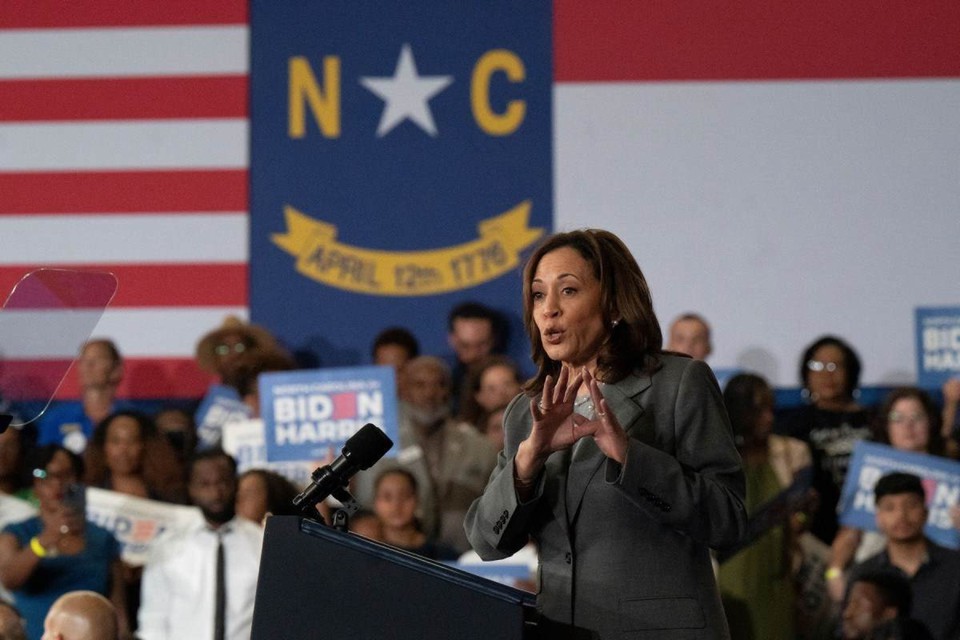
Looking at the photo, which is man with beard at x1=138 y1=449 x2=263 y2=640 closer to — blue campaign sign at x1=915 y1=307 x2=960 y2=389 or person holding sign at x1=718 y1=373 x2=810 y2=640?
person holding sign at x1=718 y1=373 x2=810 y2=640

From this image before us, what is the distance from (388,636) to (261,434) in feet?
13.7

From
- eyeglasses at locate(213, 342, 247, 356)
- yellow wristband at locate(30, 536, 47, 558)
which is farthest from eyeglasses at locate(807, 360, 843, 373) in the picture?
yellow wristband at locate(30, 536, 47, 558)

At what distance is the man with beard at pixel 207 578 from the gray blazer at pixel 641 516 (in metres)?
2.87

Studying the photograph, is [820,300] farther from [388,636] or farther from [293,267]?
[388,636]

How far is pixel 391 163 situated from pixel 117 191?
1.48m

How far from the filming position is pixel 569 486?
234 cm

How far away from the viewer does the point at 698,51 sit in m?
7.91

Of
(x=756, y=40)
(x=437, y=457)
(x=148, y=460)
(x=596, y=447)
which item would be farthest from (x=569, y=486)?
(x=756, y=40)

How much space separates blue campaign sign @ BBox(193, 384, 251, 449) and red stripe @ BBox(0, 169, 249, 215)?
62.4 inches

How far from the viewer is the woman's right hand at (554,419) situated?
2168 mm

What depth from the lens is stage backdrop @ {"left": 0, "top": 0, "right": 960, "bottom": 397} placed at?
782cm

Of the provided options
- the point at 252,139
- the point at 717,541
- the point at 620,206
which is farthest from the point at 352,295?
the point at 717,541

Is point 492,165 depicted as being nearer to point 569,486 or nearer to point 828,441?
point 828,441

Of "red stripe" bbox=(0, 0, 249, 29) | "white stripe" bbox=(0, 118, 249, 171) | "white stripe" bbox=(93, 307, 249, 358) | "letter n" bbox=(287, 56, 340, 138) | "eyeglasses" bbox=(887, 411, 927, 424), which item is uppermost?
"red stripe" bbox=(0, 0, 249, 29)
